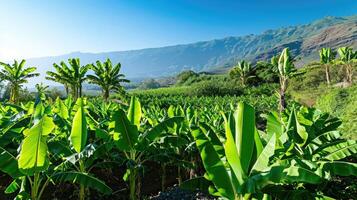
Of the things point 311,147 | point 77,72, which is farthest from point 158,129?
point 77,72

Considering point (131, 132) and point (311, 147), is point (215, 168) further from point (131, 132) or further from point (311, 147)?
point (311, 147)

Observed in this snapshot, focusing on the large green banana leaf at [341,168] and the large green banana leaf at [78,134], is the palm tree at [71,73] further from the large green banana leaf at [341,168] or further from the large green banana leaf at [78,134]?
the large green banana leaf at [341,168]

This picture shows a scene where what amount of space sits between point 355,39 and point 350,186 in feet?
709

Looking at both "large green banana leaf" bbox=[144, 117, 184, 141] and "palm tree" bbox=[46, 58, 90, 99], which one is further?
"palm tree" bbox=[46, 58, 90, 99]

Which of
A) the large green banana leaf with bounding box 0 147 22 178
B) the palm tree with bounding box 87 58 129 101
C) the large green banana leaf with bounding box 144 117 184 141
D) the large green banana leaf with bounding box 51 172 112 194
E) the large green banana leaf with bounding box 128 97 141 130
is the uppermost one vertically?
the palm tree with bounding box 87 58 129 101

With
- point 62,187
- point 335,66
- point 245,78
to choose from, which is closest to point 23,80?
point 62,187

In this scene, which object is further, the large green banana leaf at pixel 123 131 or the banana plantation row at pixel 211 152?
the large green banana leaf at pixel 123 131

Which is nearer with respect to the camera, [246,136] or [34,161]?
[246,136]

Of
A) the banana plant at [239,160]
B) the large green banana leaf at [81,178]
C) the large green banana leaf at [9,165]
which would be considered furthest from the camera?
the large green banana leaf at [81,178]

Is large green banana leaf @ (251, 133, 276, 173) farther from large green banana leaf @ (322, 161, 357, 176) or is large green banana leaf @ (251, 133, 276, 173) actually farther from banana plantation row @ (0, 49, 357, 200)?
large green banana leaf @ (322, 161, 357, 176)

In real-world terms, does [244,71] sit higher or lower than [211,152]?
higher

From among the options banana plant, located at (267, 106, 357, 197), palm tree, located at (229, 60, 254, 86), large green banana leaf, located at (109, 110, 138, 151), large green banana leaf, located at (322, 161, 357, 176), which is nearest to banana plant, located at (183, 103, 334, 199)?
banana plant, located at (267, 106, 357, 197)

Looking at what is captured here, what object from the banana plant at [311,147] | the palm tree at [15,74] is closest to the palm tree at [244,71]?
the palm tree at [15,74]

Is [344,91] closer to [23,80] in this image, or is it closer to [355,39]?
[23,80]
